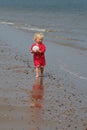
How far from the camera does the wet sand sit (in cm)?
688

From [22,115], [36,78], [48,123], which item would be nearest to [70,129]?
[48,123]

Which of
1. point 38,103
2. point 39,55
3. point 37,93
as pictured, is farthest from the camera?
point 39,55

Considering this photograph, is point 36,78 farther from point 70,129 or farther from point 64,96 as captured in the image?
point 70,129

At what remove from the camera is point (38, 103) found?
26.8 feet

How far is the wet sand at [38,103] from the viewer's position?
6.88 m

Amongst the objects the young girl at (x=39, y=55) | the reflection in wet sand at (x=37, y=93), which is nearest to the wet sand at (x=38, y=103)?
the reflection in wet sand at (x=37, y=93)

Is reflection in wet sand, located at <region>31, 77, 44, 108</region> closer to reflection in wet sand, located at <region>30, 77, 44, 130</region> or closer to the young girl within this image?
reflection in wet sand, located at <region>30, 77, 44, 130</region>

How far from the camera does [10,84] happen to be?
9.65 meters

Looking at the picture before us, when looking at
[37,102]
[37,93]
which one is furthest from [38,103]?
[37,93]

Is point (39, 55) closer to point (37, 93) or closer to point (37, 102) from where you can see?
point (37, 93)

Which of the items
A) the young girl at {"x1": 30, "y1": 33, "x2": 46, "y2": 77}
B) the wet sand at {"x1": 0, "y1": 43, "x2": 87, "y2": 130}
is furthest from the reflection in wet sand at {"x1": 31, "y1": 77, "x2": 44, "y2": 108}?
the young girl at {"x1": 30, "y1": 33, "x2": 46, "y2": 77}

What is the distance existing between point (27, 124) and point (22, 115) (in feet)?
1.55

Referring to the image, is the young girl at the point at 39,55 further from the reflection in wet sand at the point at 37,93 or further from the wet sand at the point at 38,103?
the reflection in wet sand at the point at 37,93

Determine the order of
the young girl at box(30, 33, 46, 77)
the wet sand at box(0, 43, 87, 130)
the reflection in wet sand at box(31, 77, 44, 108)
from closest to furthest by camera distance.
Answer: the wet sand at box(0, 43, 87, 130), the reflection in wet sand at box(31, 77, 44, 108), the young girl at box(30, 33, 46, 77)
